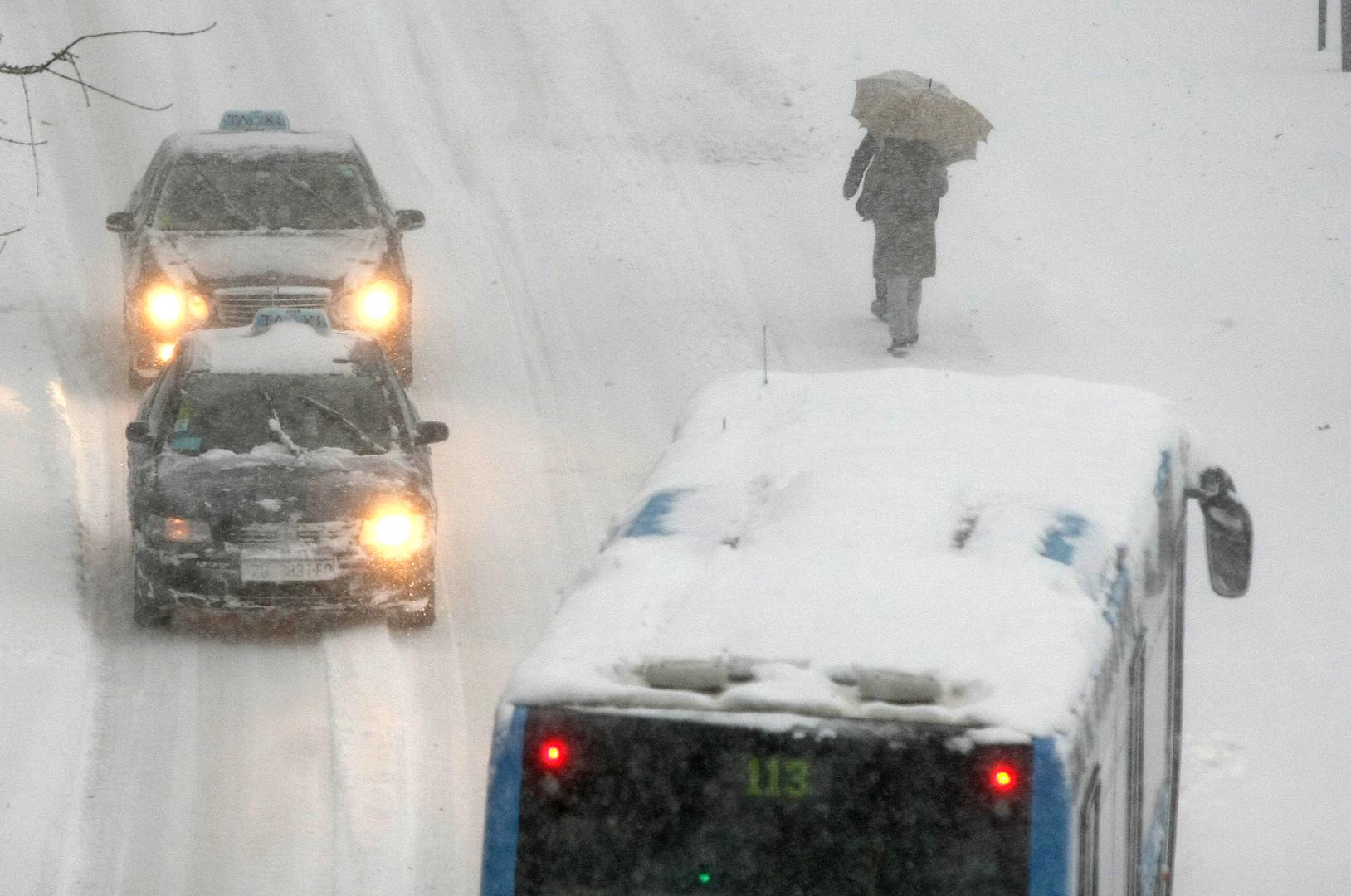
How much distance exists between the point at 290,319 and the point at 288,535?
2.29 m

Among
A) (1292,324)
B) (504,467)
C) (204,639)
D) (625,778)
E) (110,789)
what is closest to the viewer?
(625,778)

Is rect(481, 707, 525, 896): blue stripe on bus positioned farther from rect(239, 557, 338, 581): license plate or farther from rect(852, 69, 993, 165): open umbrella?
rect(852, 69, 993, 165): open umbrella

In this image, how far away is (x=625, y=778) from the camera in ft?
14.6

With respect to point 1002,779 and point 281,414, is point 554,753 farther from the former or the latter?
point 281,414

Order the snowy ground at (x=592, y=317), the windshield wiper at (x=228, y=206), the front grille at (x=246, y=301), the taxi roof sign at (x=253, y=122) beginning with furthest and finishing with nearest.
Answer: the taxi roof sign at (x=253, y=122) → the windshield wiper at (x=228, y=206) → the front grille at (x=246, y=301) → the snowy ground at (x=592, y=317)

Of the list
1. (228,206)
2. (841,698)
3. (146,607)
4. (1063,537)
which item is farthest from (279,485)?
(841,698)

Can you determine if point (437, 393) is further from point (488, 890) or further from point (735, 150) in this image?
point (488, 890)

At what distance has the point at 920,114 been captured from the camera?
53.5 feet

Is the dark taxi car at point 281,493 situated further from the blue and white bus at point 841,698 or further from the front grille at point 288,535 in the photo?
the blue and white bus at point 841,698

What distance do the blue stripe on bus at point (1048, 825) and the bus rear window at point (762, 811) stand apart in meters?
0.02

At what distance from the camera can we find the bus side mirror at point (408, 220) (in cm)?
1602

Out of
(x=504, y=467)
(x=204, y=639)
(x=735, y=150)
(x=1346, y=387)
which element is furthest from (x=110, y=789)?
(x=735, y=150)

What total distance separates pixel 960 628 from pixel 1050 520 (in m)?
0.82

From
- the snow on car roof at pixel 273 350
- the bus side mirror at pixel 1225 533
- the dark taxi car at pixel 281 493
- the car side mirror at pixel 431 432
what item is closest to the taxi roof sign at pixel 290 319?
the snow on car roof at pixel 273 350
